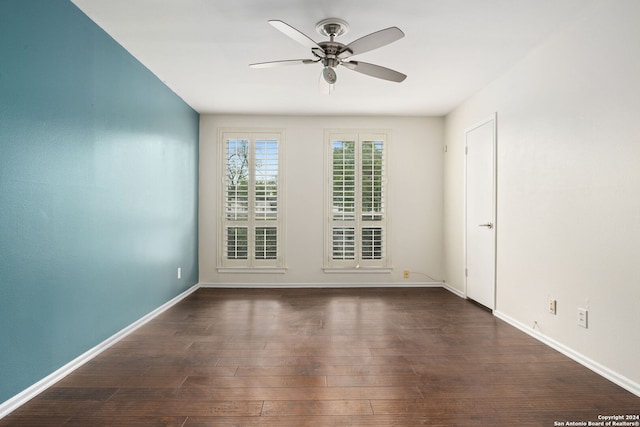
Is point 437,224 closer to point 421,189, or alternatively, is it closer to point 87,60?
point 421,189

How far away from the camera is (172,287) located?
4.23 m

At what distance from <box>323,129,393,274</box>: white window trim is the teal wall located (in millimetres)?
2285

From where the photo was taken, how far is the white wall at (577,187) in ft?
7.27

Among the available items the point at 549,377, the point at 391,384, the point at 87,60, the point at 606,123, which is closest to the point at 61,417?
the point at 391,384

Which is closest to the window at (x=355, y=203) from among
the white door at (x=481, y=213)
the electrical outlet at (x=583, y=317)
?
the white door at (x=481, y=213)

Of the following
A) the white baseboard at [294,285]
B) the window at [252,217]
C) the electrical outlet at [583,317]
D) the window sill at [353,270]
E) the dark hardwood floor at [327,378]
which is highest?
the window at [252,217]

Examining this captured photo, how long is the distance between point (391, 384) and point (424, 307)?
201 centimetres

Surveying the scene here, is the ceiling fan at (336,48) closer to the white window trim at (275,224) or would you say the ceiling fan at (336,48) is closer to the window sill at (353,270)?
the white window trim at (275,224)

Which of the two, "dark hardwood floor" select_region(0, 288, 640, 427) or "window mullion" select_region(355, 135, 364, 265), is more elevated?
"window mullion" select_region(355, 135, 364, 265)

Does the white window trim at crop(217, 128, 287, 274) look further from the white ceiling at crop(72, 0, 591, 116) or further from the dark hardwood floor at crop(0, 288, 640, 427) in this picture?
the dark hardwood floor at crop(0, 288, 640, 427)

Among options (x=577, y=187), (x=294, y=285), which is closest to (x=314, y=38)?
(x=577, y=187)

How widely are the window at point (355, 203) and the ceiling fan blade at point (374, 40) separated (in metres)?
2.59

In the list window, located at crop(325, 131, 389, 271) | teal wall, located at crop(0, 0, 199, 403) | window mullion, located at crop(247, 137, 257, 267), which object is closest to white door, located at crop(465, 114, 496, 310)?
window, located at crop(325, 131, 389, 271)

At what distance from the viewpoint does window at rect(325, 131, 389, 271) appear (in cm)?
524
